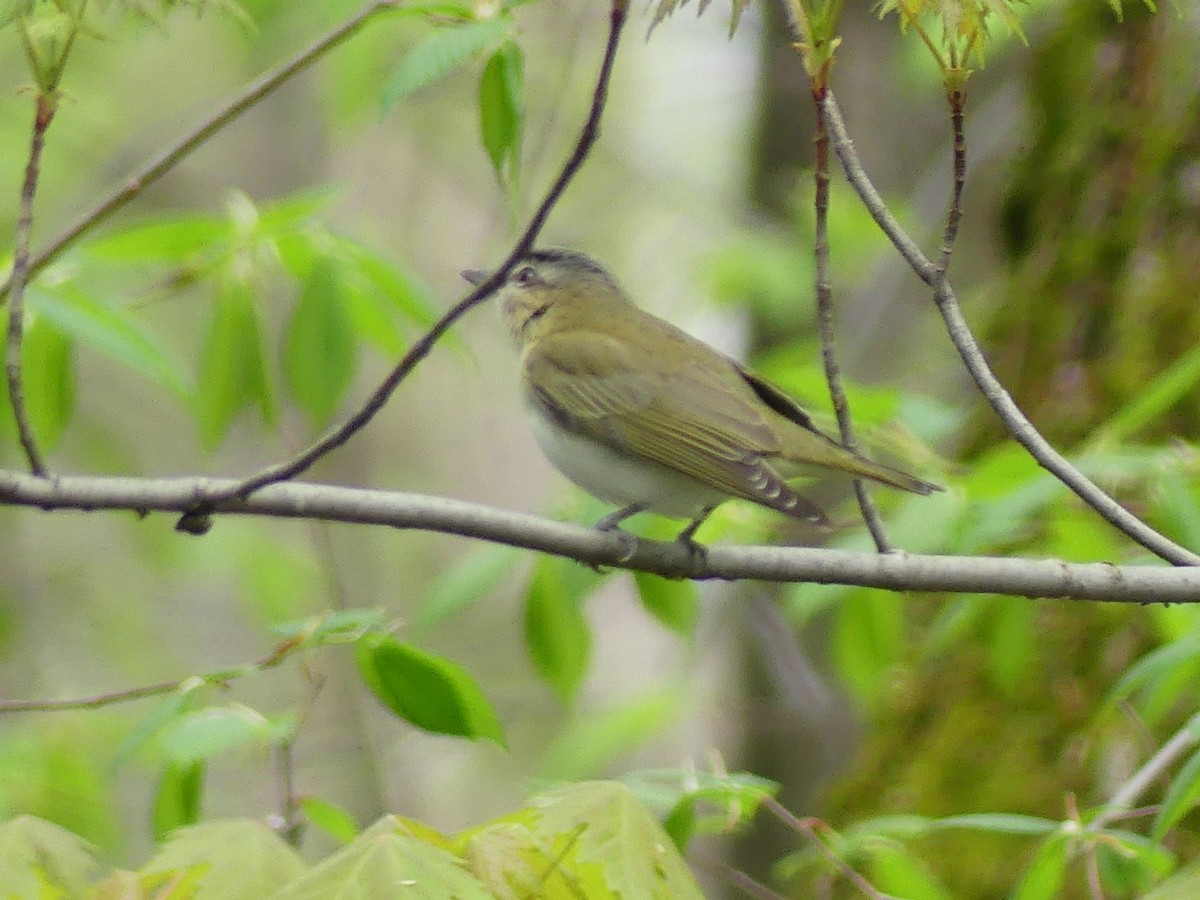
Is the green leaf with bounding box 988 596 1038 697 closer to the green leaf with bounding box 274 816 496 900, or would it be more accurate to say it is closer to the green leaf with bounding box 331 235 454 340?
the green leaf with bounding box 331 235 454 340

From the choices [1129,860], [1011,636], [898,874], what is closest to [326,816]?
[898,874]

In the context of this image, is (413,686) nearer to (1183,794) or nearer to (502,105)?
(502,105)

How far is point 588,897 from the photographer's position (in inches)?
66.4

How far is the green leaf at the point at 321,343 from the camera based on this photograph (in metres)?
3.01

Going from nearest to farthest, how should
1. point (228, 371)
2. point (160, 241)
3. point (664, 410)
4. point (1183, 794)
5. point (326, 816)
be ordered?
point (1183, 794) < point (326, 816) < point (160, 241) < point (228, 371) < point (664, 410)

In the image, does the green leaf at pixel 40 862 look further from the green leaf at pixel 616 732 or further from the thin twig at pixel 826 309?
the green leaf at pixel 616 732

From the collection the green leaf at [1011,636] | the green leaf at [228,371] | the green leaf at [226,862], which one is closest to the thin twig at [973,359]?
the green leaf at [1011,636]

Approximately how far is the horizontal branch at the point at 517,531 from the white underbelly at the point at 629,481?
2.64 feet

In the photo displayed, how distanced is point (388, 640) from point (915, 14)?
116 cm

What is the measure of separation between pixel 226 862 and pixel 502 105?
116cm

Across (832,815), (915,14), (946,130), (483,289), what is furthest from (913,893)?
(946,130)

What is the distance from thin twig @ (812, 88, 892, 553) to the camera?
2027mm

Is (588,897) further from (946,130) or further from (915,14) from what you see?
(946,130)

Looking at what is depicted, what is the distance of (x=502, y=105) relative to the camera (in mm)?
2062
